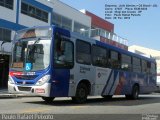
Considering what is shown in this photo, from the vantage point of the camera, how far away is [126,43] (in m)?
60.9

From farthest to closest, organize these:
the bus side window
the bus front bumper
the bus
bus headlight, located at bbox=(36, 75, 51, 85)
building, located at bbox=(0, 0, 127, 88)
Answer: building, located at bbox=(0, 0, 127, 88)
the bus side window
the bus
bus headlight, located at bbox=(36, 75, 51, 85)
the bus front bumper

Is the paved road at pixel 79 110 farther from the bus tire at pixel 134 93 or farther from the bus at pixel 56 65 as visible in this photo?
the bus tire at pixel 134 93

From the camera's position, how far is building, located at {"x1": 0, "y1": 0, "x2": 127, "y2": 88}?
34.5 meters

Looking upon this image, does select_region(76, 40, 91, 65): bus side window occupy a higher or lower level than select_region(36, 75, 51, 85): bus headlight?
higher

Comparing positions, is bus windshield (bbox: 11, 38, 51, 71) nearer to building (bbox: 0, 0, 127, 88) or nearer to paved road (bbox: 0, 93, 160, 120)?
paved road (bbox: 0, 93, 160, 120)

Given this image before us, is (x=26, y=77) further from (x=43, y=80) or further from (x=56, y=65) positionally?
(x=56, y=65)

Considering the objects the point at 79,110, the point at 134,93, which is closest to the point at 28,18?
the point at 134,93

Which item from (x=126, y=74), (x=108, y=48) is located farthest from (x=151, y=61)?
(x=108, y=48)

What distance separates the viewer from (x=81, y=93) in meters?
17.2

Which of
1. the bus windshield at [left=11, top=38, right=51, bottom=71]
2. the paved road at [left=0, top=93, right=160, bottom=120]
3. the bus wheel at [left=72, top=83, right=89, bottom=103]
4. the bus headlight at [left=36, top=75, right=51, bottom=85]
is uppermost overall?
the bus windshield at [left=11, top=38, right=51, bottom=71]

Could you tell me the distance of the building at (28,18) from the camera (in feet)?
113

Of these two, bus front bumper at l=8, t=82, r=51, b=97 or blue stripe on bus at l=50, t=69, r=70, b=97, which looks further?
blue stripe on bus at l=50, t=69, r=70, b=97

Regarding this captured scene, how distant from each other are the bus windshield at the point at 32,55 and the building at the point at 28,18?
12.4 m

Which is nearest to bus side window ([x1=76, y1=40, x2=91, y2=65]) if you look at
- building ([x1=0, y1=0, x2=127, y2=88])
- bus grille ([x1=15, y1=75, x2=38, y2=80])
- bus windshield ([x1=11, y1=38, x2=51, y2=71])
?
bus windshield ([x1=11, y1=38, x2=51, y2=71])
